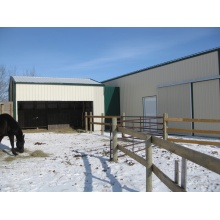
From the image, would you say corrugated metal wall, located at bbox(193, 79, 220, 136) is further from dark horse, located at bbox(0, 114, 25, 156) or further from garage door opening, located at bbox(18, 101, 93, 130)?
dark horse, located at bbox(0, 114, 25, 156)

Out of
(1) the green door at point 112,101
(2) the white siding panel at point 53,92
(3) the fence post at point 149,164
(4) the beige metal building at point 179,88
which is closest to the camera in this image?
(3) the fence post at point 149,164

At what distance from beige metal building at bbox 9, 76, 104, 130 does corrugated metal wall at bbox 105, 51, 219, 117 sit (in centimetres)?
174

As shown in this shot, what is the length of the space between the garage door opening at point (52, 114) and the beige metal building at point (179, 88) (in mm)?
3644

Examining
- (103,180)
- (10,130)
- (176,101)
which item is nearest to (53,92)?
(176,101)

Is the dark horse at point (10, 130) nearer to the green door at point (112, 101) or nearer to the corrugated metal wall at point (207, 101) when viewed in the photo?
the corrugated metal wall at point (207, 101)

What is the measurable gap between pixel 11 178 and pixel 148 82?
11277mm

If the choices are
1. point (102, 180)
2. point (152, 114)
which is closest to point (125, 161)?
point (102, 180)

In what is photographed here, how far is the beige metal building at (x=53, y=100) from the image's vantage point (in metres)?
14.7

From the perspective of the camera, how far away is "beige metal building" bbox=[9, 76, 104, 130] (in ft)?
48.1

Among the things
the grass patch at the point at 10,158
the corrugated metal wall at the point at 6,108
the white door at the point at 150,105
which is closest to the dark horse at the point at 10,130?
the grass patch at the point at 10,158

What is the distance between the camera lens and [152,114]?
49.0 ft

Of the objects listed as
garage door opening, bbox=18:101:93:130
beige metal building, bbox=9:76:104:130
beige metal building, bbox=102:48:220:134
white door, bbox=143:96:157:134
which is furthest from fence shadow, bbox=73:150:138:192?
garage door opening, bbox=18:101:93:130

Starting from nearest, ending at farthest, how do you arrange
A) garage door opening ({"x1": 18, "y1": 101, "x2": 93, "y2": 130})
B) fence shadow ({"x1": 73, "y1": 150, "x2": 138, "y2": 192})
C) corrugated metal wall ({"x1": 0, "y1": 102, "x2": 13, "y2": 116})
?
fence shadow ({"x1": 73, "y1": 150, "x2": 138, "y2": 192}) < corrugated metal wall ({"x1": 0, "y1": 102, "x2": 13, "y2": 116}) < garage door opening ({"x1": 18, "y1": 101, "x2": 93, "y2": 130})

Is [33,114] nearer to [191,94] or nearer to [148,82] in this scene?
[148,82]
